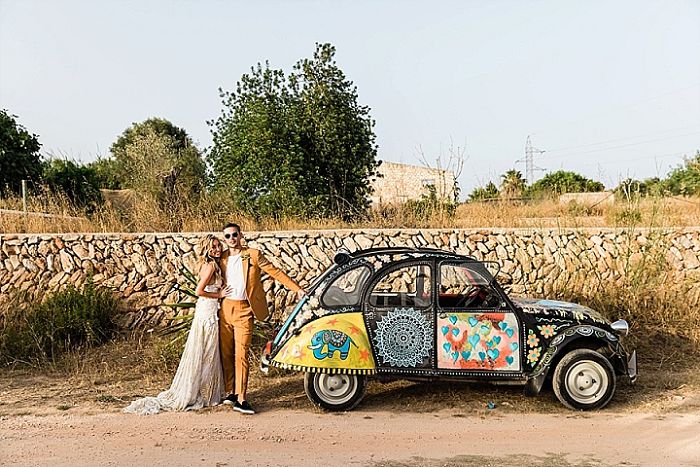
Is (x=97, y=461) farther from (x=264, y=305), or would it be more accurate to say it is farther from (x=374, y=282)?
(x=374, y=282)

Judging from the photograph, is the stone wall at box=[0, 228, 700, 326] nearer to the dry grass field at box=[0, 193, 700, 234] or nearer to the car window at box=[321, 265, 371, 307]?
the dry grass field at box=[0, 193, 700, 234]

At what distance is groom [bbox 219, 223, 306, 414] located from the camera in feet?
Answer: 27.7

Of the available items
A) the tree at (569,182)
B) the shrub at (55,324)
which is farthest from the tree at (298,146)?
the tree at (569,182)

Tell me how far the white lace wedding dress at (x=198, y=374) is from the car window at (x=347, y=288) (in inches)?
51.1

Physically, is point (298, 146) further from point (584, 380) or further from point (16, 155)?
point (16, 155)

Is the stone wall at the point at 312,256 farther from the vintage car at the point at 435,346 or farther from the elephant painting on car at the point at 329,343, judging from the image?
the elephant painting on car at the point at 329,343

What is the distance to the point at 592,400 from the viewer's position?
8266mm

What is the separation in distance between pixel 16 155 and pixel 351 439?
20.4 m

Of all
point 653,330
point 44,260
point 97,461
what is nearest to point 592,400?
point 653,330

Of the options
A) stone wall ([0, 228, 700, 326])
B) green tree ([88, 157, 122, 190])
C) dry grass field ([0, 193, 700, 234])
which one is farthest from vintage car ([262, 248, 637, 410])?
green tree ([88, 157, 122, 190])

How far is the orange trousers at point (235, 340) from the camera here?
27.4 ft

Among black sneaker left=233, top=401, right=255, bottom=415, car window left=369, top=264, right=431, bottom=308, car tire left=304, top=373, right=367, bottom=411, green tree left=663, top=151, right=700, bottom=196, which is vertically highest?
green tree left=663, top=151, right=700, bottom=196

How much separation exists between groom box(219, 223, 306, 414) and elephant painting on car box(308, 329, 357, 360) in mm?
651

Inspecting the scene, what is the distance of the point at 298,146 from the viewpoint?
15.9m
